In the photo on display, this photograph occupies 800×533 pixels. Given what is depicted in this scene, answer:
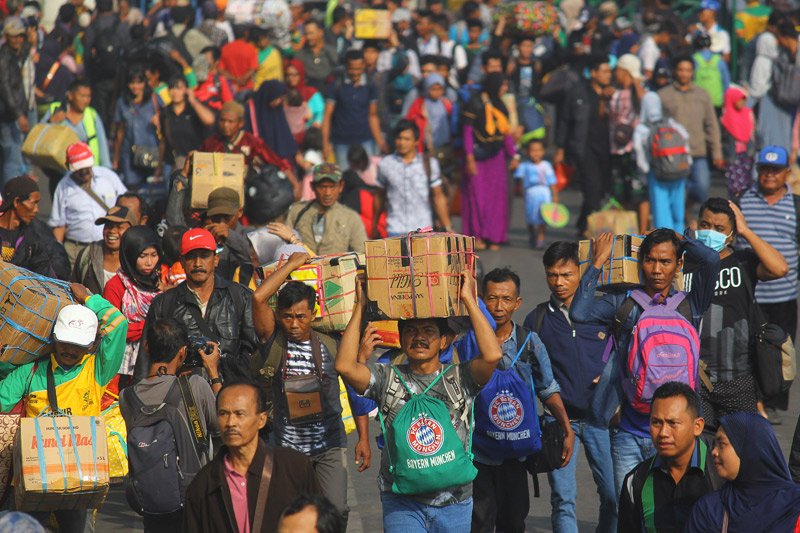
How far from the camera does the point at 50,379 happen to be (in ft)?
25.7

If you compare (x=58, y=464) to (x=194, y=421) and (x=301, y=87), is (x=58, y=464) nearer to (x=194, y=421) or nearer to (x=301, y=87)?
(x=194, y=421)

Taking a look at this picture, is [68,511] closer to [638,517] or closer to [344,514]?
[344,514]

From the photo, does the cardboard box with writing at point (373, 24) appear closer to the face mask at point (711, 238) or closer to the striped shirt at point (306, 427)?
the face mask at point (711, 238)

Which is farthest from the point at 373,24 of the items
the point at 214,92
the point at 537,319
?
the point at 537,319

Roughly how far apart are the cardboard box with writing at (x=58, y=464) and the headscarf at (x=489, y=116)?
437 inches

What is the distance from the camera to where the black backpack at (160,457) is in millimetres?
7180

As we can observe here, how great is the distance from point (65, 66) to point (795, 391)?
1164 cm

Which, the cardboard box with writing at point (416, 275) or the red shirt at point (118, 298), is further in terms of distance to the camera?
the red shirt at point (118, 298)

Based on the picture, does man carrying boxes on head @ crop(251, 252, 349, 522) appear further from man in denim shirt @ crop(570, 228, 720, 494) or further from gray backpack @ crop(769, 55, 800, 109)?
gray backpack @ crop(769, 55, 800, 109)

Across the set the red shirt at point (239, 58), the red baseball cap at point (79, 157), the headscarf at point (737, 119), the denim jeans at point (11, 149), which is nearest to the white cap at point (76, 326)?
the red baseball cap at point (79, 157)

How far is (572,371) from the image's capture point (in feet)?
27.2

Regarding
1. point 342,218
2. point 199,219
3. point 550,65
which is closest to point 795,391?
point 342,218

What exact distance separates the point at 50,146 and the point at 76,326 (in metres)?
6.41

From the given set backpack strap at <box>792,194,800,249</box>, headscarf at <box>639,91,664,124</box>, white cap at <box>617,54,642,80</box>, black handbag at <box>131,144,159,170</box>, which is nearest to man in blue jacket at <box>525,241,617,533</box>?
backpack strap at <box>792,194,800,249</box>
